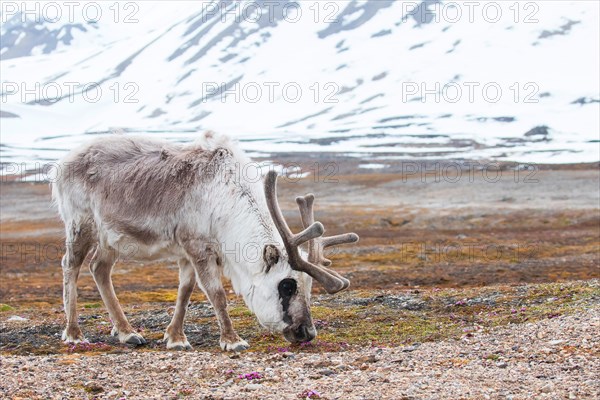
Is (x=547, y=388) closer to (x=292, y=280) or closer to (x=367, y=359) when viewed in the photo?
(x=367, y=359)

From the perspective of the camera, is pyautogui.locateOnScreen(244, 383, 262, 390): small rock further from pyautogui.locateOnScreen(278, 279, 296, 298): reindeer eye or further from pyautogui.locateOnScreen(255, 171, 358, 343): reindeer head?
pyautogui.locateOnScreen(278, 279, 296, 298): reindeer eye

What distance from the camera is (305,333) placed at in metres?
12.4

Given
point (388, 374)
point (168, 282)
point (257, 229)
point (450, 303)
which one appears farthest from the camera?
point (168, 282)

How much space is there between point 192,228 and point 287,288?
2152mm

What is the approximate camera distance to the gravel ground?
31.2 ft

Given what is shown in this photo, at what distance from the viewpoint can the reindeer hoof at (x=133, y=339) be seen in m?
14.2

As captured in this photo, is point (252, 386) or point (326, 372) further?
point (326, 372)

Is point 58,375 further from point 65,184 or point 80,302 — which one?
point 80,302

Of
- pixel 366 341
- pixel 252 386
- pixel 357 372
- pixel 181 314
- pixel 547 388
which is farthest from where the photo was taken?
pixel 181 314

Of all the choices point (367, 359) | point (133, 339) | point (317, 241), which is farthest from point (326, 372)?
point (133, 339)

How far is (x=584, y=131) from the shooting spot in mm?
178250

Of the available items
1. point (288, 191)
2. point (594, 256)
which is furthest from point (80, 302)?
point (288, 191)

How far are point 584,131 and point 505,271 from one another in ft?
531

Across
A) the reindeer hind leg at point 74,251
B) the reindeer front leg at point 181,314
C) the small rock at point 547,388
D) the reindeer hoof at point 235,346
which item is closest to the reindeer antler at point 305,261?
the reindeer hoof at point 235,346
